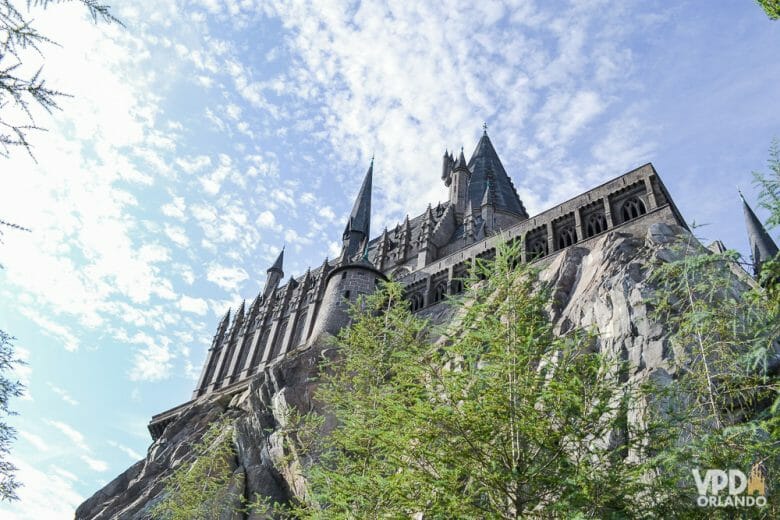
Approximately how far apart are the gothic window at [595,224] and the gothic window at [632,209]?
2.89 ft

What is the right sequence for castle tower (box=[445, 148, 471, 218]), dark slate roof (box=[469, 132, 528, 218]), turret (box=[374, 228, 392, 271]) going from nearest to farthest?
turret (box=[374, 228, 392, 271]) → dark slate roof (box=[469, 132, 528, 218]) → castle tower (box=[445, 148, 471, 218])

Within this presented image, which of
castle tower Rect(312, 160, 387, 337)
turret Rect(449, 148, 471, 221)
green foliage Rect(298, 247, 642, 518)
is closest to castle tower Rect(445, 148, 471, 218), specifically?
turret Rect(449, 148, 471, 221)

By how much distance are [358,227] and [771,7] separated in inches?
1855

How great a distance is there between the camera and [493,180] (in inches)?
1860

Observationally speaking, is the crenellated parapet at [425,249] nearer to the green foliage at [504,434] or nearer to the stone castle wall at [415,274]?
the stone castle wall at [415,274]

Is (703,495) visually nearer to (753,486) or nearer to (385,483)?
(753,486)

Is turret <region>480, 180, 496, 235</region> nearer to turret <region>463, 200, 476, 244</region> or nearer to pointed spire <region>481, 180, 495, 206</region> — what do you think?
pointed spire <region>481, 180, 495, 206</region>

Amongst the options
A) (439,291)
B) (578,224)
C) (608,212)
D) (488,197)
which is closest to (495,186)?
(488,197)

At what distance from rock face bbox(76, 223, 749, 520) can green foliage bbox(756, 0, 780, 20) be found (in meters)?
3.95

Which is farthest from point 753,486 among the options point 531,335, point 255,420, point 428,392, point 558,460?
point 255,420

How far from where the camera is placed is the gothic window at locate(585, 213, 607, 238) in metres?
23.7

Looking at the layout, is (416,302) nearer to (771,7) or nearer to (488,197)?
(488,197)

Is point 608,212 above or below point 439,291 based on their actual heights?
above

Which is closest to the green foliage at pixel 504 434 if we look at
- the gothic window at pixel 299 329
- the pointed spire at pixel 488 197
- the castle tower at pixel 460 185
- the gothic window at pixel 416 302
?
the gothic window at pixel 416 302
